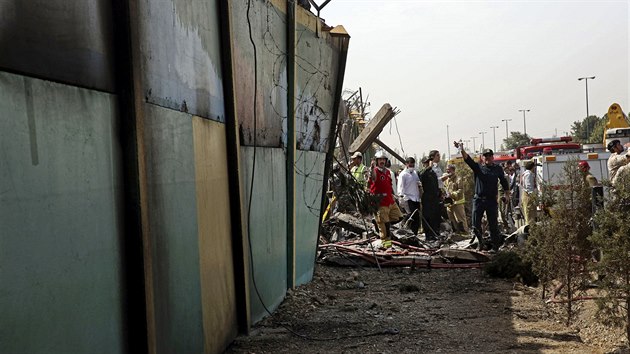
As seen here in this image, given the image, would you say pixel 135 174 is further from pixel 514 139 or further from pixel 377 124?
pixel 514 139

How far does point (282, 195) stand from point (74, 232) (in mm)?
4717

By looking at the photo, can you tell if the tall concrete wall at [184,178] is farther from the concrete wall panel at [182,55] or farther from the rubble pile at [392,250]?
the rubble pile at [392,250]

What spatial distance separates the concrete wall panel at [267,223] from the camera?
6641 mm

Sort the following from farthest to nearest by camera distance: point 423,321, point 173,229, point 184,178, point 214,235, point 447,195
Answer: point 447,195
point 423,321
point 214,235
point 184,178
point 173,229

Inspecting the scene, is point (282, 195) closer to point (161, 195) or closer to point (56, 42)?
point (161, 195)

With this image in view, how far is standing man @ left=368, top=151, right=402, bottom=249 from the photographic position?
12.9 meters

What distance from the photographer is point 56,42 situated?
3223mm

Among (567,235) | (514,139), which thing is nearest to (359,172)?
(567,235)

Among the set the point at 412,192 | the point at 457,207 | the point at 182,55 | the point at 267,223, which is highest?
the point at 182,55

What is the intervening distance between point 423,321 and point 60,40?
4.88m

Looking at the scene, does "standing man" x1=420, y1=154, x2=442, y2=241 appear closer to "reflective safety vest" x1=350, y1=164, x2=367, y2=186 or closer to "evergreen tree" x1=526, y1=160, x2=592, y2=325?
"reflective safety vest" x1=350, y1=164, x2=367, y2=186

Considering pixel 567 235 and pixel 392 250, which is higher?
pixel 567 235

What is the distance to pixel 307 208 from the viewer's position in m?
9.28

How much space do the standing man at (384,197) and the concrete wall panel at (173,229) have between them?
788cm
